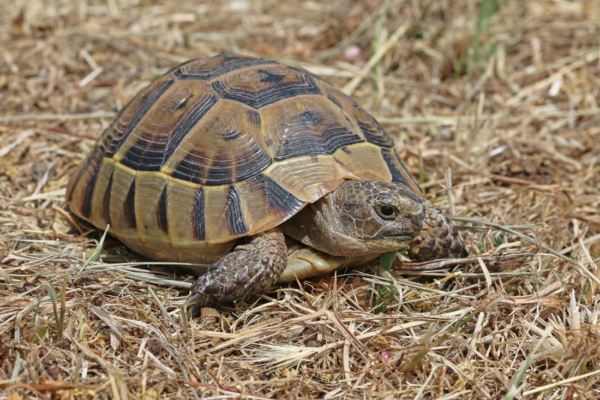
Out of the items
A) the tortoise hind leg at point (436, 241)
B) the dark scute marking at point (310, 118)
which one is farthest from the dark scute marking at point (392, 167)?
the dark scute marking at point (310, 118)

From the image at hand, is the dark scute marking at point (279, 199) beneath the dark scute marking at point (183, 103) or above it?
beneath

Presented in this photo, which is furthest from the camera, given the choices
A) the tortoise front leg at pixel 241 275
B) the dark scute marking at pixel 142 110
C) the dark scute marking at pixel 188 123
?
the dark scute marking at pixel 142 110

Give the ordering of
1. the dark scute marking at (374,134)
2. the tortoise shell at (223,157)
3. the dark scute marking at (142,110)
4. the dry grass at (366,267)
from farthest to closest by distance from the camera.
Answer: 1. the dark scute marking at (142,110)
2. the dark scute marking at (374,134)
3. the tortoise shell at (223,157)
4. the dry grass at (366,267)

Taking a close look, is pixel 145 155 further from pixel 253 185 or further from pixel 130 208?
pixel 253 185

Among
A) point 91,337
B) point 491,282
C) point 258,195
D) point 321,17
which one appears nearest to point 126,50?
point 321,17

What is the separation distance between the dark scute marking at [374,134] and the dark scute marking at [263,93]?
0.32 m

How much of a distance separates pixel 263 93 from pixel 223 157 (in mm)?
420

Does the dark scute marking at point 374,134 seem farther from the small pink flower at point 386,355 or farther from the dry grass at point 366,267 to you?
the small pink flower at point 386,355

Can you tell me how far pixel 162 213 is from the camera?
9.04ft

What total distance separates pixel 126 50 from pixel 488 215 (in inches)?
149

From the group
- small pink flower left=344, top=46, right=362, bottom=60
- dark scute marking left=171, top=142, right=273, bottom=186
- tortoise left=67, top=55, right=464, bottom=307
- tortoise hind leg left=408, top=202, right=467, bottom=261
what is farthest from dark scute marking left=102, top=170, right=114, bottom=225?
small pink flower left=344, top=46, right=362, bottom=60

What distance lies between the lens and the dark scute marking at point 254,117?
9.16 ft

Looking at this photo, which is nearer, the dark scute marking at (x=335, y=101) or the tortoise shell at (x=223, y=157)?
the tortoise shell at (x=223, y=157)

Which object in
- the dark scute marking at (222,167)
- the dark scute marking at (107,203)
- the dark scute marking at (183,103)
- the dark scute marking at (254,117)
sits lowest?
the dark scute marking at (107,203)
